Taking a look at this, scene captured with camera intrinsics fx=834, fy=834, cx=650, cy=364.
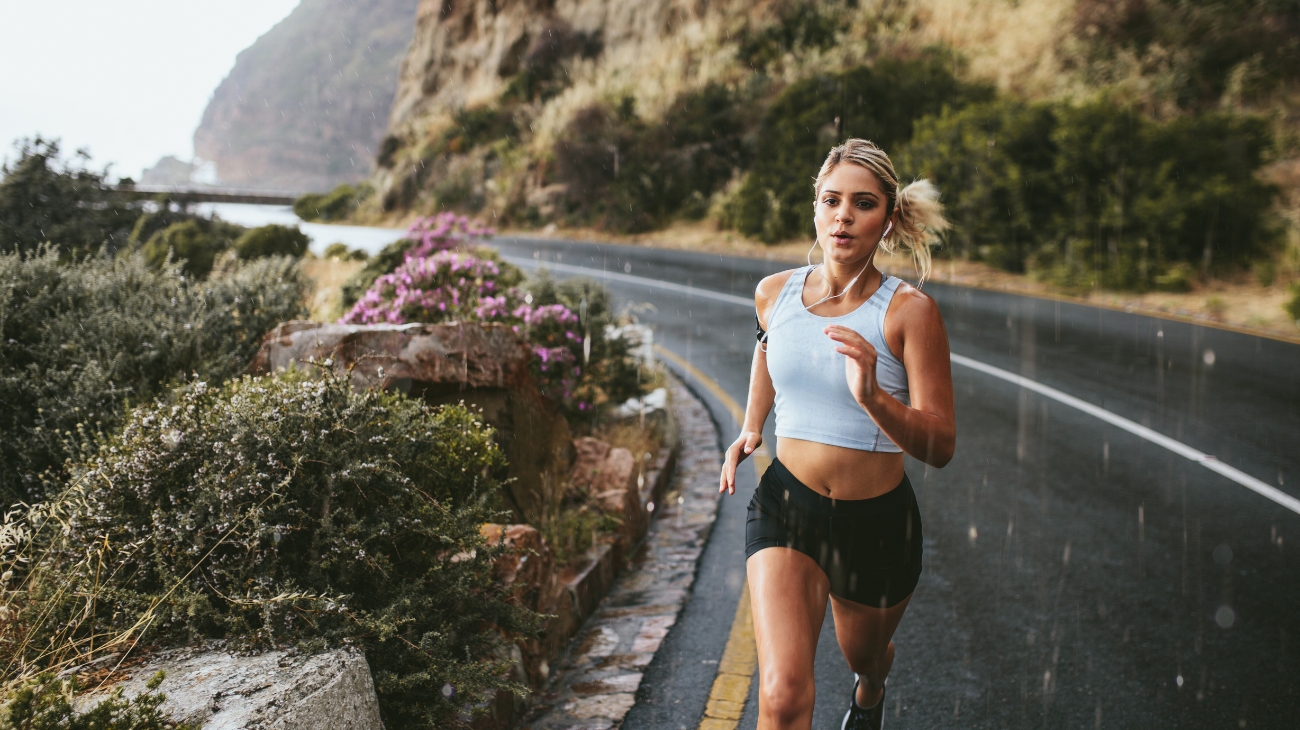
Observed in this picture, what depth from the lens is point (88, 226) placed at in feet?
42.4

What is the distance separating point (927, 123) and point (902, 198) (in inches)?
671

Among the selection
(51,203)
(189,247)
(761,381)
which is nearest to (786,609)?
(761,381)

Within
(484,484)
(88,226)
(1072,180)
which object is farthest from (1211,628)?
(88,226)

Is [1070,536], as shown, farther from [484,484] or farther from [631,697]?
[484,484]

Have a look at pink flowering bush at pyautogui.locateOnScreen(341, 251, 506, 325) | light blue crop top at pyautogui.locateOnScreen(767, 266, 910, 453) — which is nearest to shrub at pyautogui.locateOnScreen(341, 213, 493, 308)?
pink flowering bush at pyautogui.locateOnScreen(341, 251, 506, 325)

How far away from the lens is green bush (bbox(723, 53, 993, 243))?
2062 centimetres

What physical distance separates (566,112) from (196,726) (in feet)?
109

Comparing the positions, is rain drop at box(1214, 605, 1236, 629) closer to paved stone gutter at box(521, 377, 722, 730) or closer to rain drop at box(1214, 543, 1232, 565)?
rain drop at box(1214, 543, 1232, 565)

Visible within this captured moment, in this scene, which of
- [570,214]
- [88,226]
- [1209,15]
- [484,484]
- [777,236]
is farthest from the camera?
[570,214]

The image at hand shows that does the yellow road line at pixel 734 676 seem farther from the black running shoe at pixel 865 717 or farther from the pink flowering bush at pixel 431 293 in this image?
the pink flowering bush at pixel 431 293

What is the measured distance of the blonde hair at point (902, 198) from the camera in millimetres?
2623

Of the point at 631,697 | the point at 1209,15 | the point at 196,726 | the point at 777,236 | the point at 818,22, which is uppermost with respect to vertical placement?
the point at 818,22

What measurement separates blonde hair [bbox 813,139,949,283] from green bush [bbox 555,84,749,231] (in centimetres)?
2244

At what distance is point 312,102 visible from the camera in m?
151
